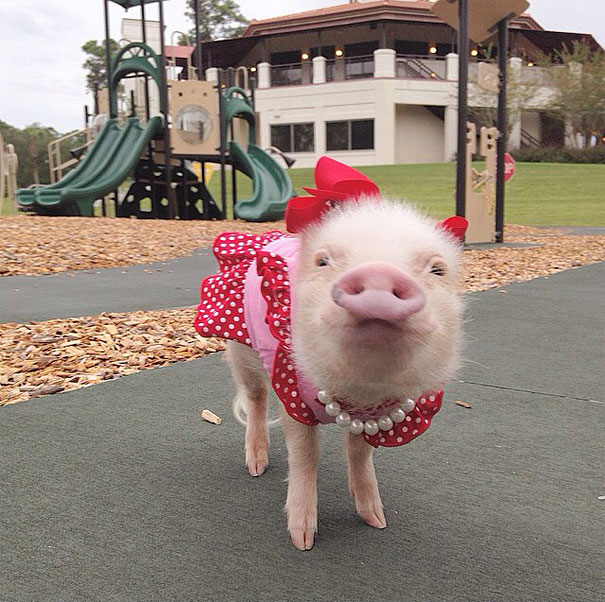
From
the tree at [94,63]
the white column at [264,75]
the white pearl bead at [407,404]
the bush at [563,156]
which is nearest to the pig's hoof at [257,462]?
the white pearl bead at [407,404]

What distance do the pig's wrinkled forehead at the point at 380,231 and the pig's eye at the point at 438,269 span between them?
2 cm

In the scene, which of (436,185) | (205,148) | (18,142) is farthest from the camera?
(18,142)

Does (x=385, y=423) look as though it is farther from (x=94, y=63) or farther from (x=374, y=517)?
(x=94, y=63)

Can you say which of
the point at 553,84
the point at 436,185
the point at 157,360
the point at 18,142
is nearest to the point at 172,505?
the point at 157,360

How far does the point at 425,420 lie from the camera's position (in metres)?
1.40

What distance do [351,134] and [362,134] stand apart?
0.49 meters

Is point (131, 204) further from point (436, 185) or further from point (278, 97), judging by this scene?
point (278, 97)

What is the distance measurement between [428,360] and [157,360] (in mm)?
2133

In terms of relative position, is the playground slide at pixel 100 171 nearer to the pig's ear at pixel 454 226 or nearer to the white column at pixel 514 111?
the pig's ear at pixel 454 226

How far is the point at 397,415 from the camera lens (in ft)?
4.14

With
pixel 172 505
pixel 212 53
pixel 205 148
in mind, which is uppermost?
pixel 212 53

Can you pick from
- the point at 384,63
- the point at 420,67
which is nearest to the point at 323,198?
the point at 384,63

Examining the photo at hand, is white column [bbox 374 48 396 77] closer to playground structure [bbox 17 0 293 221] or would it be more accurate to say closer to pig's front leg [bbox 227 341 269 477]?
playground structure [bbox 17 0 293 221]

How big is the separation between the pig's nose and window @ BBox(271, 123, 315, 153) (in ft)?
96.1
